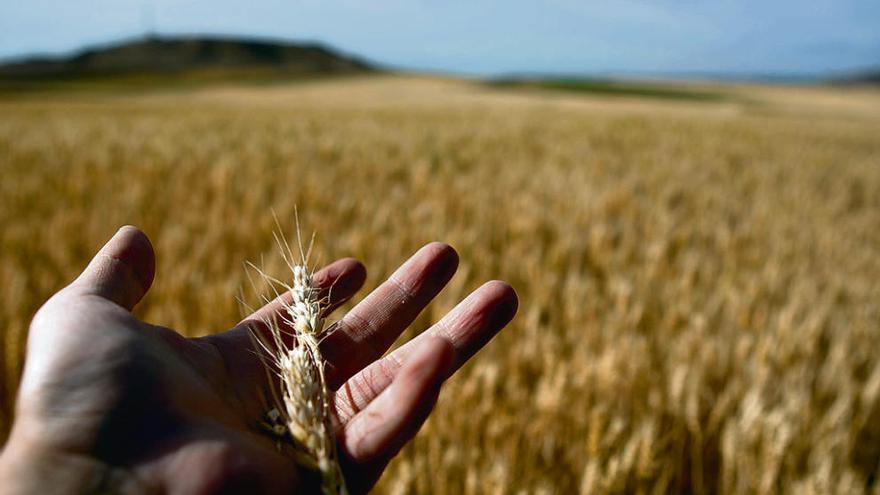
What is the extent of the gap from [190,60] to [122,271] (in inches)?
2324

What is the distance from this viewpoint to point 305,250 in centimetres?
276

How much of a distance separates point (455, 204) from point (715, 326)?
1806 millimetres

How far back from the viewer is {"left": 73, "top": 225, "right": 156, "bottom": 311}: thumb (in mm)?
896

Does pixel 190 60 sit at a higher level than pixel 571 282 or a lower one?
higher

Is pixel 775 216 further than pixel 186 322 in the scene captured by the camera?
Yes

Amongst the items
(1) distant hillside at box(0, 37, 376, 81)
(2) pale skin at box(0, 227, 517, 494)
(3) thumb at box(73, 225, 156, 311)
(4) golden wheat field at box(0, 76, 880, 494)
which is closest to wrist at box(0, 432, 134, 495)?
(2) pale skin at box(0, 227, 517, 494)

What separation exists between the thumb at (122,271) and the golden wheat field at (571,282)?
61 centimetres

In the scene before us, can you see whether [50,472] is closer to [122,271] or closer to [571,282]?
[122,271]

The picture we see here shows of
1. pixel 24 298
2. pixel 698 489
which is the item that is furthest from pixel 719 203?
pixel 24 298

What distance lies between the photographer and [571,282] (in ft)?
7.14

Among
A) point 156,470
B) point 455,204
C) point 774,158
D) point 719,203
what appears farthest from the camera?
point 774,158

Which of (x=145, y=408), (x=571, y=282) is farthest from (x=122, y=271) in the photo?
(x=571, y=282)

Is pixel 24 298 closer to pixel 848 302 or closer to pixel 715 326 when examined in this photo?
pixel 715 326

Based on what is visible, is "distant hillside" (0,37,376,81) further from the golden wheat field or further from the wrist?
the wrist
